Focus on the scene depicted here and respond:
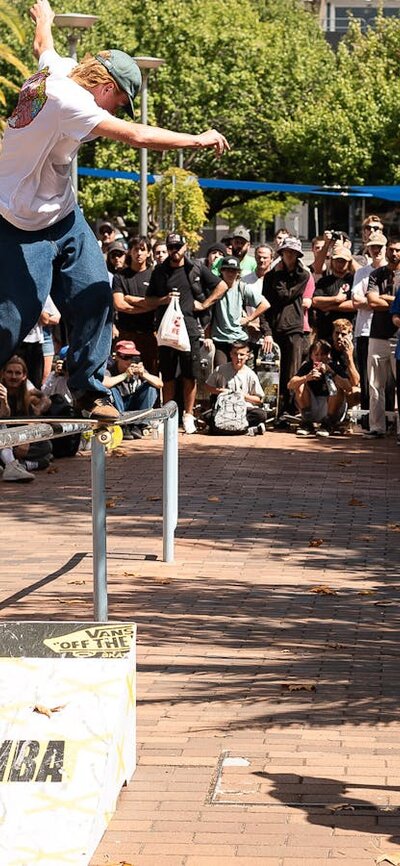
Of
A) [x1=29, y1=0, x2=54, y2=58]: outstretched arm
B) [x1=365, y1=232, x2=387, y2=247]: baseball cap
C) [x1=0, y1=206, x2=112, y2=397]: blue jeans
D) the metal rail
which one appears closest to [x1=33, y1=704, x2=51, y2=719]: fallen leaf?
the metal rail

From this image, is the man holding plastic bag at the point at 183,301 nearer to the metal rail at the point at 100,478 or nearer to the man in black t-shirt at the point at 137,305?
the man in black t-shirt at the point at 137,305

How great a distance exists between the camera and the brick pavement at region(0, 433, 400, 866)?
17.0 ft

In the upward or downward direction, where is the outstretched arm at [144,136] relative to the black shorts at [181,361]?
upward

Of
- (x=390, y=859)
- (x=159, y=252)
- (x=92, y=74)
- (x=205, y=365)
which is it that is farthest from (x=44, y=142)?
(x=159, y=252)

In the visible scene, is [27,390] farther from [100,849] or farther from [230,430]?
[100,849]

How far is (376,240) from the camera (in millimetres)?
16391

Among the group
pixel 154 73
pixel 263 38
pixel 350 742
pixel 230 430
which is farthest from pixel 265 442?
pixel 263 38

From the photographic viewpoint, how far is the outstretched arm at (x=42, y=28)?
6.24m

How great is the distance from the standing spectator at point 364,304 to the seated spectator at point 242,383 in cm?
118

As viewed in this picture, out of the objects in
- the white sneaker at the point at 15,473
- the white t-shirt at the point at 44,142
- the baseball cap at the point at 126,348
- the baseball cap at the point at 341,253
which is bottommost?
the white sneaker at the point at 15,473

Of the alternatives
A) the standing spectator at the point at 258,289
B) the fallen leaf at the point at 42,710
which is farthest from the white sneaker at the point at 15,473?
the fallen leaf at the point at 42,710

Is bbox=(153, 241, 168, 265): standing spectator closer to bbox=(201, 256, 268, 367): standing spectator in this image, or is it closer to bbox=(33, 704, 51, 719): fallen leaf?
bbox=(201, 256, 268, 367): standing spectator

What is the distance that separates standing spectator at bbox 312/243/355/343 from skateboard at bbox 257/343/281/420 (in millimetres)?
573

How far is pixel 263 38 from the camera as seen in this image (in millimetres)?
59906
